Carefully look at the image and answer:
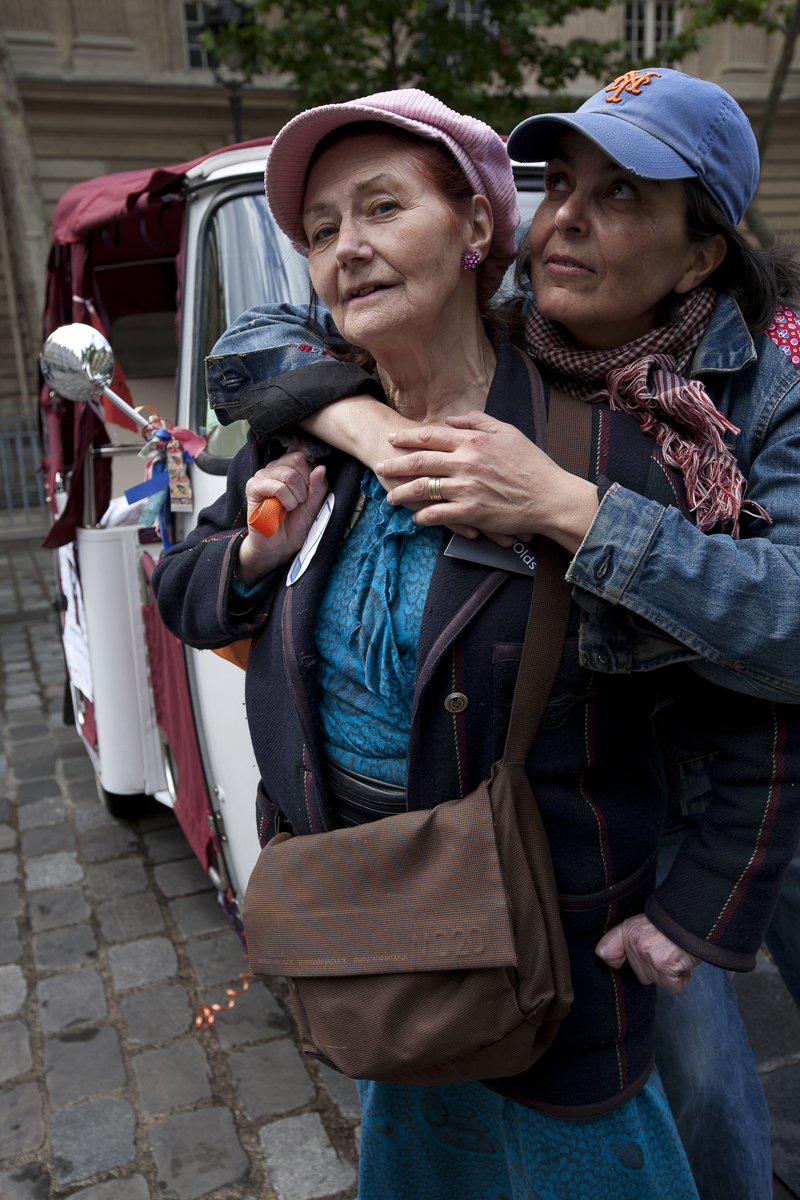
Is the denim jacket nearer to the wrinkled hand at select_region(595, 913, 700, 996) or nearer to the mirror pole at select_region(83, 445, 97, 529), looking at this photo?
the wrinkled hand at select_region(595, 913, 700, 996)

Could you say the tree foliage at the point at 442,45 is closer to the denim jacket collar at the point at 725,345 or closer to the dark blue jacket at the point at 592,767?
the denim jacket collar at the point at 725,345

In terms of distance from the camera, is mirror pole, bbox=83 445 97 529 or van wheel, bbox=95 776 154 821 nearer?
mirror pole, bbox=83 445 97 529

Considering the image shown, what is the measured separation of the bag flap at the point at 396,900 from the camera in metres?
1.34

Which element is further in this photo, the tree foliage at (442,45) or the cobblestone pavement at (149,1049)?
the tree foliage at (442,45)

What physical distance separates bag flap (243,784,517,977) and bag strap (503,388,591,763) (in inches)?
4.1

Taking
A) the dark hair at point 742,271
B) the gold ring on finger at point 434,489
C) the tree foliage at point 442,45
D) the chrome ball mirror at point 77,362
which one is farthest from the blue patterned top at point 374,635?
the tree foliage at point 442,45

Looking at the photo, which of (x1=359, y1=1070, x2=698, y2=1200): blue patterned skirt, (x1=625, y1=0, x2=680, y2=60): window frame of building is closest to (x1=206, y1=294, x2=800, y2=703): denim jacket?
(x1=359, y1=1070, x2=698, y2=1200): blue patterned skirt

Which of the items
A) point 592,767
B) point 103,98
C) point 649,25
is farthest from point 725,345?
point 649,25

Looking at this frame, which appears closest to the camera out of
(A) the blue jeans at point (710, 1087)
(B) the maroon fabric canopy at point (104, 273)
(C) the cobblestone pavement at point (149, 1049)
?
(A) the blue jeans at point (710, 1087)

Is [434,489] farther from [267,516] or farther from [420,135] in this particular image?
[420,135]

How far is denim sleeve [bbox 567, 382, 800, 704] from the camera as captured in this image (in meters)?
1.26

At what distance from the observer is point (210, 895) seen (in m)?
3.74

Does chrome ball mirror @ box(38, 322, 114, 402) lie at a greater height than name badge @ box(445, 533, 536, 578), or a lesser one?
lesser

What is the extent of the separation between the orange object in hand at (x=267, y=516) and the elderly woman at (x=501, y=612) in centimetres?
3
